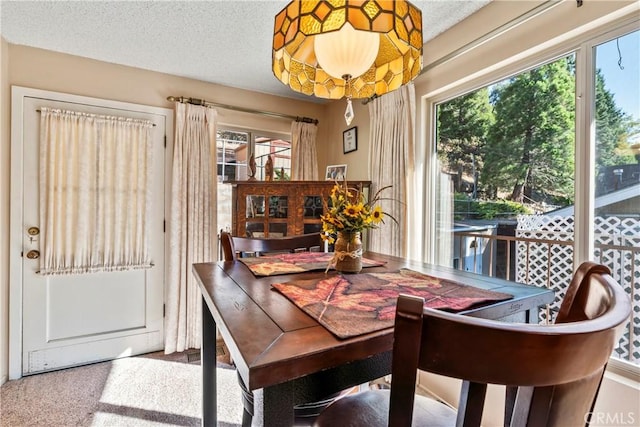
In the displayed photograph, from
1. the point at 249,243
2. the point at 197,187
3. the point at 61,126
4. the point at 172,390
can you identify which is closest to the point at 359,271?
the point at 249,243

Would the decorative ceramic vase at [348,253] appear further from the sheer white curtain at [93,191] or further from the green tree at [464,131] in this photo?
the sheer white curtain at [93,191]

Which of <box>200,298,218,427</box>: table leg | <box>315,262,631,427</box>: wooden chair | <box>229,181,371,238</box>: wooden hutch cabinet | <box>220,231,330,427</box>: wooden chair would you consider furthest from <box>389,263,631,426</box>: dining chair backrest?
<box>229,181,371,238</box>: wooden hutch cabinet

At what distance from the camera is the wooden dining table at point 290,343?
593 millimetres

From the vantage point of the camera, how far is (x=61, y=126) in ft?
7.59

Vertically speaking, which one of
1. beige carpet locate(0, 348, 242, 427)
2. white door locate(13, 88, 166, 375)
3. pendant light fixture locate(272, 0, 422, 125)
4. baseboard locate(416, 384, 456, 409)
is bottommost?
beige carpet locate(0, 348, 242, 427)

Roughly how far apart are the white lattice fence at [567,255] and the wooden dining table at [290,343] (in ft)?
1.96

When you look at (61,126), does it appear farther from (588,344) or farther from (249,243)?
(588,344)

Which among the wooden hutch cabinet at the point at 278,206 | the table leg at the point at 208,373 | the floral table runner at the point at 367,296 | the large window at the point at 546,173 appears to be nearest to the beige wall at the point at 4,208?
the wooden hutch cabinet at the point at 278,206

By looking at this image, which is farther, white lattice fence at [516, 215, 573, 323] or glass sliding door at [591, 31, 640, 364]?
white lattice fence at [516, 215, 573, 323]

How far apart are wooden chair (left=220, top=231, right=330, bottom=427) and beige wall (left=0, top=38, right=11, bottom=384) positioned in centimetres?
185

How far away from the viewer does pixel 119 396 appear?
79.4 inches

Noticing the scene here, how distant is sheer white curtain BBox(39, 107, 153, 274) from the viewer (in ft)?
7.50

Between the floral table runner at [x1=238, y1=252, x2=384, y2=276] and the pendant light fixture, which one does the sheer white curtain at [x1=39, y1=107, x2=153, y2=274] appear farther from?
the pendant light fixture

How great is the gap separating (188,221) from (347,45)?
83.4 inches
